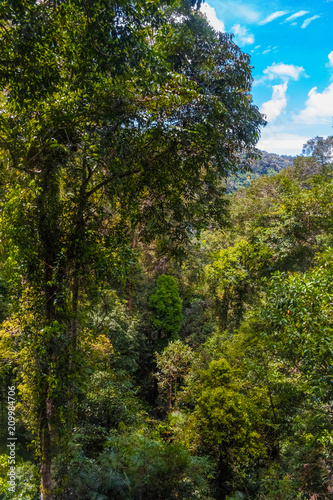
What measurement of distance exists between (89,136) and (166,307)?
1337 cm

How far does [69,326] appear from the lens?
4.09m

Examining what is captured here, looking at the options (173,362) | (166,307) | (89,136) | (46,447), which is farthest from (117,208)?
(166,307)

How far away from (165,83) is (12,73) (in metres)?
1.65

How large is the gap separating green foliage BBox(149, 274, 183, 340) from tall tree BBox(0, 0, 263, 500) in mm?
11514

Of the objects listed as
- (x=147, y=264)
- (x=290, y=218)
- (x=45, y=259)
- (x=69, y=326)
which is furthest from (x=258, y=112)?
(x=147, y=264)

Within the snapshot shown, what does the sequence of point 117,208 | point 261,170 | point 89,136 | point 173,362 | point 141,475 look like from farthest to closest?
point 261,170, point 173,362, point 141,475, point 117,208, point 89,136

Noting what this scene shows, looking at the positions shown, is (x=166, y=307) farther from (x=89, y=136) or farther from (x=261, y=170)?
(x=261, y=170)

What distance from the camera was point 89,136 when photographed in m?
3.35

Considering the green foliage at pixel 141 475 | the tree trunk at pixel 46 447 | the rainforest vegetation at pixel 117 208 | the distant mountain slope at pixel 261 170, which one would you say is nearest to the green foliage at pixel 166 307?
the rainforest vegetation at pixel 117 208

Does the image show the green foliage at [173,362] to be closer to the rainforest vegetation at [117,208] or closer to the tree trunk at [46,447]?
the rainforest vegetation at [117,208]

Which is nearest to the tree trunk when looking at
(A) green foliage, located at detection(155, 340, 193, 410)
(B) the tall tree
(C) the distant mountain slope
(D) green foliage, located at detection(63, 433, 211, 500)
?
(B) the tall tree

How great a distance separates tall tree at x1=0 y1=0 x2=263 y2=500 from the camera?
308cm

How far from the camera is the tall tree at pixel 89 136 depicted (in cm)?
308

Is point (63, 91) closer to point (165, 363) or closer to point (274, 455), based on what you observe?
point (274, 455)
